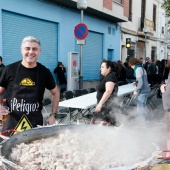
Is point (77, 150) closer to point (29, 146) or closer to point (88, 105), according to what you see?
point (29, 146)

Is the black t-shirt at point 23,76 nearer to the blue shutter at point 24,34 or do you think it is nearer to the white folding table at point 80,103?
the white folding table at point 80,103

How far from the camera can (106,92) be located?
594cm

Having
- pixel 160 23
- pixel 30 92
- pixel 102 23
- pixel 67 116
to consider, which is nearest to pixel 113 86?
→ pixel 67 116

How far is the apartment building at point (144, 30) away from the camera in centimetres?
2308

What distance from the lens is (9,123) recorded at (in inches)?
140

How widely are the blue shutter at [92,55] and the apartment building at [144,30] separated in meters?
4.07

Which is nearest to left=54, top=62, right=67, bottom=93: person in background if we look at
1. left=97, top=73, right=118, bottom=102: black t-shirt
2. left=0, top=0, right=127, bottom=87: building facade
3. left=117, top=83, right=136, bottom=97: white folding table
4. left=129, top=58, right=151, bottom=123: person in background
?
left=0, top=0, right=127, bottom=87: building facade

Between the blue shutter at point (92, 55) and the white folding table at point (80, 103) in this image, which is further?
the blue shutter at point (92, 55)

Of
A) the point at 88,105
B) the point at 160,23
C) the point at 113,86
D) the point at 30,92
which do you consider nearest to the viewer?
the point at 30,92

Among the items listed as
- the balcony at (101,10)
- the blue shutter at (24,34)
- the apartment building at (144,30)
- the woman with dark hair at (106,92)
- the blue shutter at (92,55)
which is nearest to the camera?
the woman with dark hair at (106,92)

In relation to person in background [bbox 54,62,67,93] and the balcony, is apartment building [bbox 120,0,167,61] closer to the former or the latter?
the balcony

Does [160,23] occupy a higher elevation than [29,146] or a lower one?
higher

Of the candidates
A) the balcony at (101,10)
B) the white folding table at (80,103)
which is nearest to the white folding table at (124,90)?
the white folding table at (80,103)

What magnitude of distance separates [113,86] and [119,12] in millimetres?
14162
